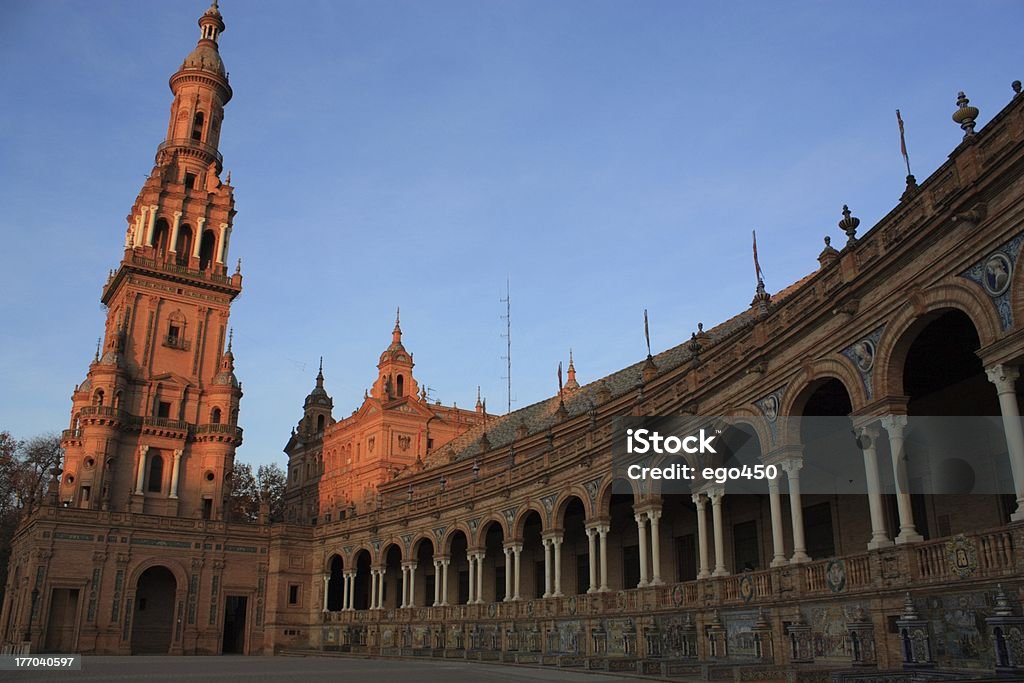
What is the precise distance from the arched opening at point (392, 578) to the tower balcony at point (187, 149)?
38483 mm

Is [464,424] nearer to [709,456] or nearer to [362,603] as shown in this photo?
[362,603]

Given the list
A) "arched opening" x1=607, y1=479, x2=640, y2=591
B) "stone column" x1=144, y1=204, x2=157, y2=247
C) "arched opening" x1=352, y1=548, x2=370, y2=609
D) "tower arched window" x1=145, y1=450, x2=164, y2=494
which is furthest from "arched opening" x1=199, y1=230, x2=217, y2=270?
"arched opening" x1=607, y1=479, x2=640, y2=591

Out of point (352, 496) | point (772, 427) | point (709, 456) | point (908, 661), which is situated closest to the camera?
point (908, 661)

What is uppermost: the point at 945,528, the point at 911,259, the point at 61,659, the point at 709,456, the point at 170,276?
the point at 170,276

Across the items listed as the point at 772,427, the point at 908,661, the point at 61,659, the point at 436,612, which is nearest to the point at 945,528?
the point at 772,427

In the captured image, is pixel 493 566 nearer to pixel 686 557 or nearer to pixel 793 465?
pixel 686 557

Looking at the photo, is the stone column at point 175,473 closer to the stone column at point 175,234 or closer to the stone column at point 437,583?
the stone column at point 175,234

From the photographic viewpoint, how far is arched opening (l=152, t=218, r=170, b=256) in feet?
222

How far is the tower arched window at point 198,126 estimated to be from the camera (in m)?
72.8

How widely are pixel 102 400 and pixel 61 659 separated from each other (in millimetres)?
27669

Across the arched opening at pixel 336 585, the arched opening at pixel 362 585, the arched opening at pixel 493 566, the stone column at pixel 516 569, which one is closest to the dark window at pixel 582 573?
the stone column at pixel 516 569

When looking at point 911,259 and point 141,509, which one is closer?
point 911,259

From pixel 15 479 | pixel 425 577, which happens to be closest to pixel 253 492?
pixel 15 479

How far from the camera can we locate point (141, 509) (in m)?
59.3
